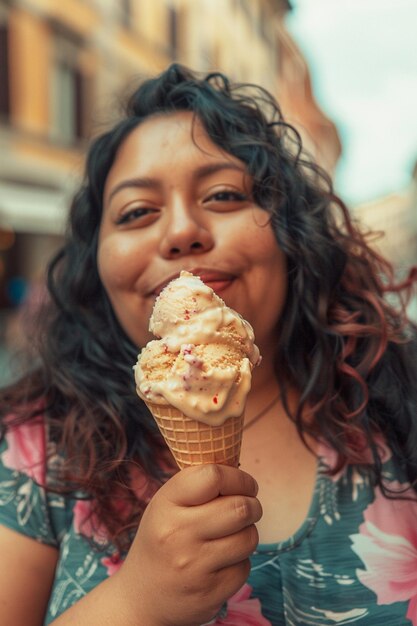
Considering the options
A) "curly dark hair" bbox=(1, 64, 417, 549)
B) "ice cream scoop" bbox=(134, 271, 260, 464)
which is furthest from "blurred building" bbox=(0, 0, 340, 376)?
"ice cream scoop" bbox=(134, 271, 260, 464)

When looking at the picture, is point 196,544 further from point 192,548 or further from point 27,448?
point 27,448

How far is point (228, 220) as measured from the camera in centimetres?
146

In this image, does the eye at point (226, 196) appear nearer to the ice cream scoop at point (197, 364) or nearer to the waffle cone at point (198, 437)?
the ice cream scoop at point (197, 364)

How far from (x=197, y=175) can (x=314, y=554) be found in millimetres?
885

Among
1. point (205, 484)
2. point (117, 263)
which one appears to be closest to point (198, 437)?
point (205, 484)

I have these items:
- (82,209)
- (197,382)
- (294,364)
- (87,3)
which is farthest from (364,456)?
(87,3)

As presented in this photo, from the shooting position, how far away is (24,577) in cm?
136

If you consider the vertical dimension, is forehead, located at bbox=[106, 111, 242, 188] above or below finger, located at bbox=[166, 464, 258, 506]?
above

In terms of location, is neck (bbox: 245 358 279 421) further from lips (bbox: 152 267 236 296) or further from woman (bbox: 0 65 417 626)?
lips (bbox: 152 267 236 296)

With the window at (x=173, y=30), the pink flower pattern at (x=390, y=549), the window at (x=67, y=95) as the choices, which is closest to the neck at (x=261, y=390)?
the pink flower pattern at (x=390, y=549)

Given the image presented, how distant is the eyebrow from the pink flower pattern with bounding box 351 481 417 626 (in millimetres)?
832

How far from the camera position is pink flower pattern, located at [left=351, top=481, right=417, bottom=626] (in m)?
1.32

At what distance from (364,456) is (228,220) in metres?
0.64

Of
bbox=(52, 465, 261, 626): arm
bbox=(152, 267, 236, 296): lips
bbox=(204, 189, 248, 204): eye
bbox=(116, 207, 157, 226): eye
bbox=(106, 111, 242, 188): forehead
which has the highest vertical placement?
bbox=(106, 111, 242, 188): forehead
